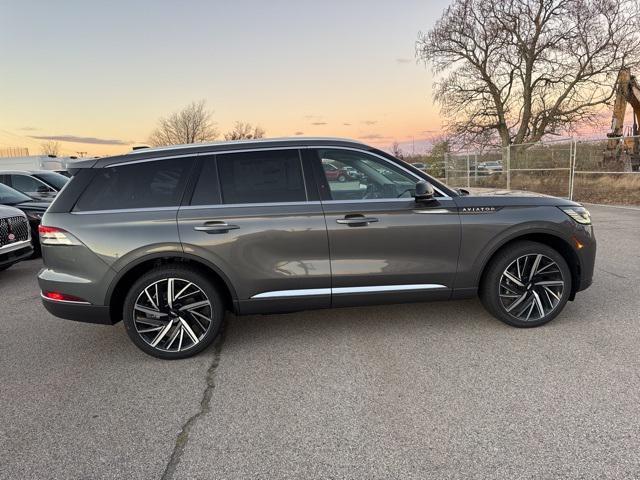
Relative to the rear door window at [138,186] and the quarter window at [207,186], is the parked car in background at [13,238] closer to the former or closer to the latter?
the rear door window at [138,186]

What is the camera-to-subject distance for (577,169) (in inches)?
666

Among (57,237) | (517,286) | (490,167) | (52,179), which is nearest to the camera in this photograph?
(57,237)

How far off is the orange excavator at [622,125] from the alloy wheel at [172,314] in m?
17.6

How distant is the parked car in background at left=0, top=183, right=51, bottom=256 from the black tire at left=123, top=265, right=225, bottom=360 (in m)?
6.00

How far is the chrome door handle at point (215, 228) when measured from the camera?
365 centimetres

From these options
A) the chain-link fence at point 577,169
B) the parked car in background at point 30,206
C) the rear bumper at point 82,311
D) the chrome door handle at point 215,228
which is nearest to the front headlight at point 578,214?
the chrome door handle at point 215,228

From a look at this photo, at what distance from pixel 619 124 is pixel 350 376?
2095cm

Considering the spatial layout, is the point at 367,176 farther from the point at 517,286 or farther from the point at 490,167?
the point at 490,167

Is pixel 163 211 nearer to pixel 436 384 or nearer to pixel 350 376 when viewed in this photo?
pixel 350 376

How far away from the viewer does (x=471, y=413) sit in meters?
2.80

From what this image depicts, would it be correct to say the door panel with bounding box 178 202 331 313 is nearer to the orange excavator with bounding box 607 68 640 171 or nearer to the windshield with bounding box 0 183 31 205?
the windshield with bounding box 0 183 31 205

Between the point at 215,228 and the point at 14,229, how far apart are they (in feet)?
17.3

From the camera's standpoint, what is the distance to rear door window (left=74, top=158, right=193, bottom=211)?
146 inches

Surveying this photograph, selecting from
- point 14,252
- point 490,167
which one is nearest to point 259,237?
point 14,252
